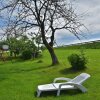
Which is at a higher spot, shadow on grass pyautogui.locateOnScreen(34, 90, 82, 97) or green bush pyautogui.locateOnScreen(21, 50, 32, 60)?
green bush pyautogui.locateOnScreen(21, 50, 32, 60)

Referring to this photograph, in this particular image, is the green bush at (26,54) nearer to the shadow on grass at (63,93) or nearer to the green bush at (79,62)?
the green bush at (79,62)

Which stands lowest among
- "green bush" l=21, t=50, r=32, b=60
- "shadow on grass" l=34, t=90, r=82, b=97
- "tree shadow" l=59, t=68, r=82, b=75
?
"shadow on grass" l=34, t=90, r=82, b=97

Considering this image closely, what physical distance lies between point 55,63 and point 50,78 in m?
7.34

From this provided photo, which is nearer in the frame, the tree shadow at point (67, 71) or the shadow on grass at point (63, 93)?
the shadow on grass at point (63, 93)

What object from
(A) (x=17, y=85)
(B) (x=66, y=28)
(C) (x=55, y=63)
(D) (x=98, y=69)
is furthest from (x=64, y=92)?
(B) (x=66, y=28)

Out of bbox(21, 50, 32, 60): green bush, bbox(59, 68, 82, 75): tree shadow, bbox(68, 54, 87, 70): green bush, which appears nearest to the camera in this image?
bbox(59, 68, 82, 75): tree shadow

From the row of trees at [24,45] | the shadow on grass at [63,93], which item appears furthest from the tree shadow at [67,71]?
the row of trees at [24,45]

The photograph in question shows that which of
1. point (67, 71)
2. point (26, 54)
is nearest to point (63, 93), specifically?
point (67, 71)

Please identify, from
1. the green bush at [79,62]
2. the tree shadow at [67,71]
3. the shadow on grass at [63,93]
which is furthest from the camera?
the green bush at [79,62]

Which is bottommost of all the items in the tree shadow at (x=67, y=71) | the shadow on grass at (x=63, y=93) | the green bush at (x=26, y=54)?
the shadow on grass at (x=63, y=93)

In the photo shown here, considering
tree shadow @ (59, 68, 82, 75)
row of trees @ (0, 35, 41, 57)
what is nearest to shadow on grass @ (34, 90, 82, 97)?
tree shadow @ (59, 68, 82, 75)

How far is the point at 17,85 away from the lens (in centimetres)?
1902

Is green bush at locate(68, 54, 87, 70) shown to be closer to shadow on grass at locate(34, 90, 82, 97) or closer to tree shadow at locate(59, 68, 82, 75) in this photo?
tree shadow at locate(59, 68, 82, 75)

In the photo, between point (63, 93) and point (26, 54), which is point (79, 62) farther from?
point (26, 54)
